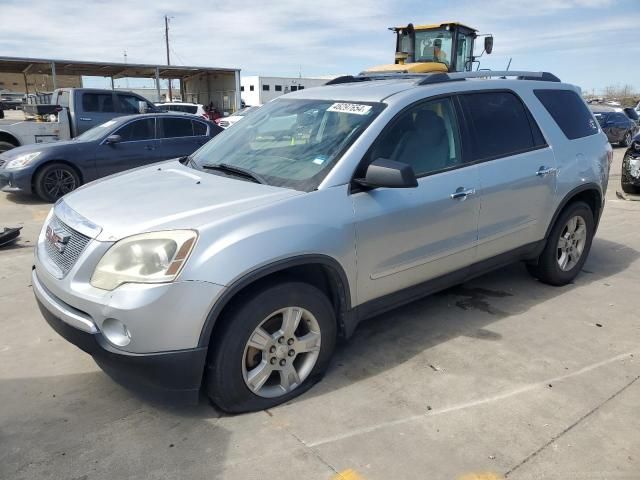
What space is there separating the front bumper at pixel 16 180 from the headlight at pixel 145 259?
22.8 feet

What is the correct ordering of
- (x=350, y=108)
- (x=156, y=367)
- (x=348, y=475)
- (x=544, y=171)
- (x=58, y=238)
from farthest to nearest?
(x=544, y=171) → (x=350, y=108) → (x=58, y=238) → (x=156, y=367) → (x=348, y=475)

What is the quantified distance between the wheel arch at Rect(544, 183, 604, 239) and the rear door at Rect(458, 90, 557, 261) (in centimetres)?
15

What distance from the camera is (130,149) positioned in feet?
30.0

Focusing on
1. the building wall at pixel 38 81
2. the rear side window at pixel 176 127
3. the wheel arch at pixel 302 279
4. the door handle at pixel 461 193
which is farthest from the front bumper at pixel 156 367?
the building wall at pixel 38 81

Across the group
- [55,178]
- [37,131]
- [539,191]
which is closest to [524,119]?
[539,191]

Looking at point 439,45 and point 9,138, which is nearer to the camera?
point 9,138

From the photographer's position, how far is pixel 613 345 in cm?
370

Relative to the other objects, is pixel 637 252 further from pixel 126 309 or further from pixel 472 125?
pixel 126 309

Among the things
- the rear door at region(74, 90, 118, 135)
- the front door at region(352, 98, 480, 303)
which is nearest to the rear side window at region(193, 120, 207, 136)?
the rear door at region(74, 90, 118, 135)

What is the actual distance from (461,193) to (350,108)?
95 centimetres

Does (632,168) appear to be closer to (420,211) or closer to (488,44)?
(488,44)

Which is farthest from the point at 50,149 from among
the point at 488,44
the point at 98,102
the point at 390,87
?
the point at 488,44

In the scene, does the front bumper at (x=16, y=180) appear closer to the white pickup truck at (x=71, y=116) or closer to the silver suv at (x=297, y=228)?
the white pickup truck at (x=71, y=116)

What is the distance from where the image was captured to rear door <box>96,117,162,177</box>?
8953mm
